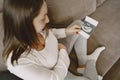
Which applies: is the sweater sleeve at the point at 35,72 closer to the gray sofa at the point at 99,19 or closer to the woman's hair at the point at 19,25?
the woman's hair at the point at 19,25

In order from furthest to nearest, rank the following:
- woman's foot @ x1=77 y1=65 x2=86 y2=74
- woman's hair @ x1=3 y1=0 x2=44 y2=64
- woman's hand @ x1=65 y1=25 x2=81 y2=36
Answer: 1. woman's foot @ x1=77 y1=65 x2=86 y2=74
2. woman's hand @ x1=65 y1=25 x2=81 y2=36
3. woman's hair @ x1=3 y1=0 x2=44 y2=64

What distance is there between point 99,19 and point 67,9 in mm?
306

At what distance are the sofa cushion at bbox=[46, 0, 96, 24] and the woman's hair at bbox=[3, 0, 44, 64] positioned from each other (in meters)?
0.34

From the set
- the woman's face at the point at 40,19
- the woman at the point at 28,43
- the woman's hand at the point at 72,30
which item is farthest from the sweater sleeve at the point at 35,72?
the woman's hand at the point at 72,30

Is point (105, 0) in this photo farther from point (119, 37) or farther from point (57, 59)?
point (57, 59)

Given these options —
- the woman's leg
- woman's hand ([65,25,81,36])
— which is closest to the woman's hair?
woman's hand ([65,25,81,36])

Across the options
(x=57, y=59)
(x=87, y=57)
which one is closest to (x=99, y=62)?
(x=87, y=57)

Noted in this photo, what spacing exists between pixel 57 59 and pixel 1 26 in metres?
0.33

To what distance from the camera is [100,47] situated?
5.16ft

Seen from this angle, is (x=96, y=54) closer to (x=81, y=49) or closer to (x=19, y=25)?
(x=81, y=49)

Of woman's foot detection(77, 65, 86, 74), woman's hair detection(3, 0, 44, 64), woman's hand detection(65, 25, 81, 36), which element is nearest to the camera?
woman's hair detection(3, 0, 44, 64)

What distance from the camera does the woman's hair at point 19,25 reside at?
1.06 m

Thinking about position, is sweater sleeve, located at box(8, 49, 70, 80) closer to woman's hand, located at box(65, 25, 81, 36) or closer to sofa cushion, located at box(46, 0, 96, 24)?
woman's hand, located at box(65, 25, 81, 36)

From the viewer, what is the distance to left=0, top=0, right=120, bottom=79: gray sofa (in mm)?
1493
